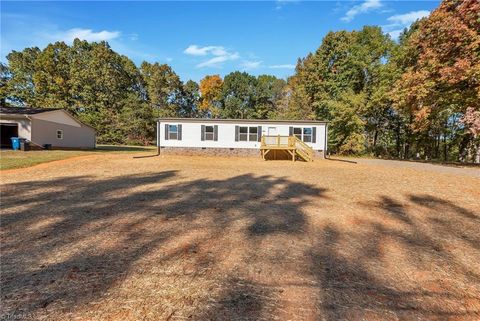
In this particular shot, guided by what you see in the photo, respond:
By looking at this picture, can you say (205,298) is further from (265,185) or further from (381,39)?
(381,39)

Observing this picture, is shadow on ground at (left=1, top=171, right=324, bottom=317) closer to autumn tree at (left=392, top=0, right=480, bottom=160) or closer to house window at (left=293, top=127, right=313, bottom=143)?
house window at (left=293, top=127, right=313, bottom=143)

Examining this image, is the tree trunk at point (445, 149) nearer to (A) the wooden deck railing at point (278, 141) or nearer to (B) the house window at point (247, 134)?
(A) the wooden deck railing at point (278, 141)

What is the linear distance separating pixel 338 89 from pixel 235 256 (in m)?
31.8

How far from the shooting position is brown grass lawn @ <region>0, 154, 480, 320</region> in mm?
2475

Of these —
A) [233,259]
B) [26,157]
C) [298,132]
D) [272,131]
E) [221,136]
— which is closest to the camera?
[233,259]

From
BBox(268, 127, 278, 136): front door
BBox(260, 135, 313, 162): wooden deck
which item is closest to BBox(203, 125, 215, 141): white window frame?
BBox(260, 135, 313, 162): wooden deck

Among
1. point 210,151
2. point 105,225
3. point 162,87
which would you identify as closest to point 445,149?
point 210,151

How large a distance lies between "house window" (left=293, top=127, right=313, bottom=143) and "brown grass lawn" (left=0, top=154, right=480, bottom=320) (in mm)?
13794

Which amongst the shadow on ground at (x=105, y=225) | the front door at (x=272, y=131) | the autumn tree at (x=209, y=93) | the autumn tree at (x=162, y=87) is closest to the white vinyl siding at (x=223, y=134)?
the front door at (x=272, y=131)

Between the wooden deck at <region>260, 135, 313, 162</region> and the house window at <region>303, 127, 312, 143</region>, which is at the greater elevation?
the house window at <region>303, 127, 312, 143</region>

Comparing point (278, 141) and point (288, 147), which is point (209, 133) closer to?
point (278, 141)

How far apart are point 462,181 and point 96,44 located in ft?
173

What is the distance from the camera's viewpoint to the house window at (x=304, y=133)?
20.8 m

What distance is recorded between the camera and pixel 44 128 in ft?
71.9
